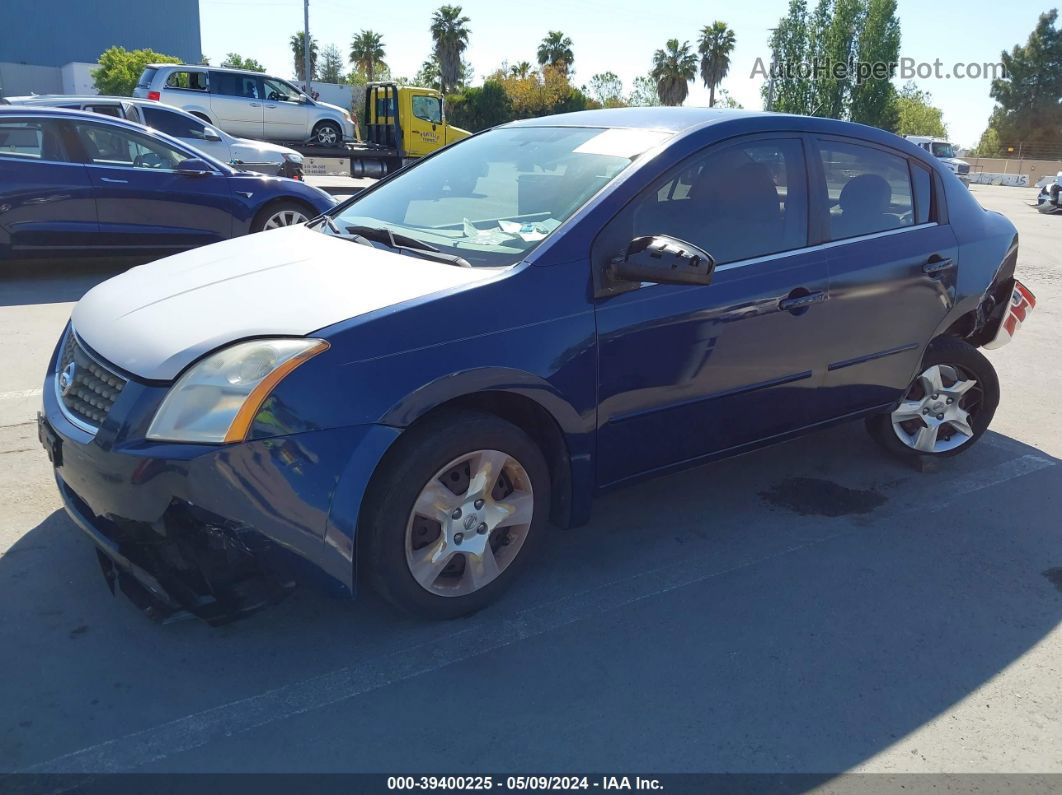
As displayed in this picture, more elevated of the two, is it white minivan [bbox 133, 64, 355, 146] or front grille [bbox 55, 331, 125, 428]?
white minivan [bbox 133, 64, 355, 146]

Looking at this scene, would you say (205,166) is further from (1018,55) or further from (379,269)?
(1018,55)

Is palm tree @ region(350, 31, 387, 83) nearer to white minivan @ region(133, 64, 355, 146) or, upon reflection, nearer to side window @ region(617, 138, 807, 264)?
white minivan @ region(133, 64, 355, 146)

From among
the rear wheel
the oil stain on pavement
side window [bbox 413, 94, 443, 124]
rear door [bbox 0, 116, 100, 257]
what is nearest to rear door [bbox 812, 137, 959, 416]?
the oil stain on pavement

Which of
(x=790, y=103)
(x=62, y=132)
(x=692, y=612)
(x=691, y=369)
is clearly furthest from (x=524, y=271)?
(x=790, y=103)

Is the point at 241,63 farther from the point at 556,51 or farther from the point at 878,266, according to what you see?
the point at 878,266

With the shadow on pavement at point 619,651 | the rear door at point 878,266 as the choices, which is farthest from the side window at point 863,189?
the shadow on pavement at point 619,651

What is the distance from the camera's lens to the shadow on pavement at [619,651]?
2.44 m

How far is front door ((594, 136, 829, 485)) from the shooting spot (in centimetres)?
319

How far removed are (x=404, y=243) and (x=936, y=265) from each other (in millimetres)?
2557

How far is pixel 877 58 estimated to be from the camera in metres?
51.4

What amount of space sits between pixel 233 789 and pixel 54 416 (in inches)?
55.9

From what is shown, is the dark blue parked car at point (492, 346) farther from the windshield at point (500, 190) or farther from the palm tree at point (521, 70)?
the palm tree at point (521, 70)

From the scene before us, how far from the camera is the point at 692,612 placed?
316 centimetres

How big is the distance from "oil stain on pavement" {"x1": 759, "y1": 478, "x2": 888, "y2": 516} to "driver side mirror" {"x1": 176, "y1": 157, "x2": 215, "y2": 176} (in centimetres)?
670
